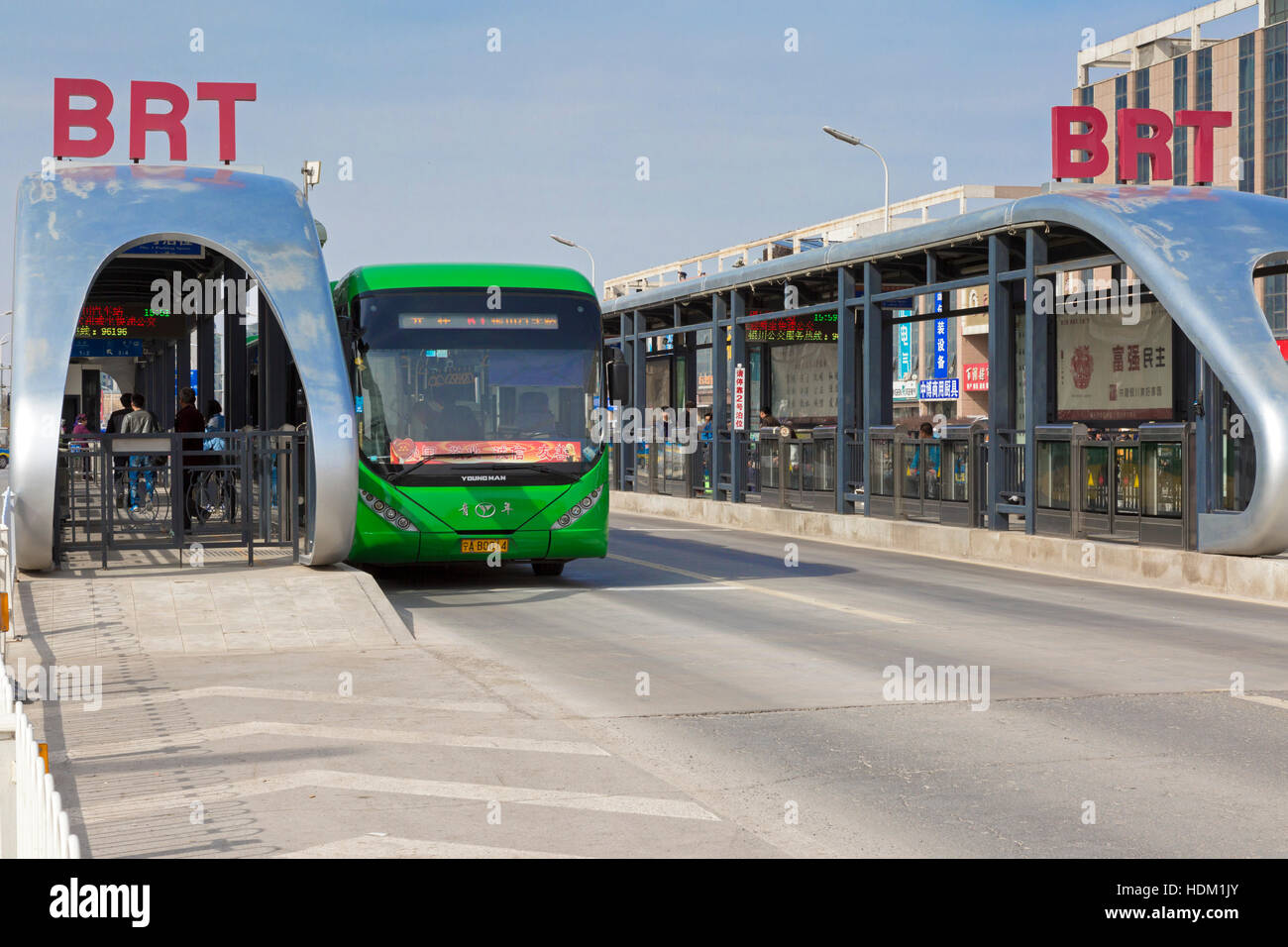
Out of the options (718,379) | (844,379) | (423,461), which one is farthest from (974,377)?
(423,461)

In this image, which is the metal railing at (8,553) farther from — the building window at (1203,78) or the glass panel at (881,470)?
the building window at (1203,78)

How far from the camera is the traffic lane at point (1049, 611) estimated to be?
10617 mm

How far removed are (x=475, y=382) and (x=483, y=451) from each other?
2.30ft

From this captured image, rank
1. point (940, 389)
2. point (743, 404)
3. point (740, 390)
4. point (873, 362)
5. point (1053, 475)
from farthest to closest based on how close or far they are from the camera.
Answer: point (940, 389), point (743, 404), point (740, 390), point (873, 362), point (1053, 475)

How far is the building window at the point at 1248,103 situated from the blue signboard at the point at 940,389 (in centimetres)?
2812

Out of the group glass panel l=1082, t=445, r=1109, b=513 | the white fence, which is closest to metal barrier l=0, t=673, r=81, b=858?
the white fence

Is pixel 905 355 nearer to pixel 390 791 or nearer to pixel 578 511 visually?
pixel 578 511

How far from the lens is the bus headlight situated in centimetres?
1572

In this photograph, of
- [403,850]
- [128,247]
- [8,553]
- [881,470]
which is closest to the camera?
[403,850]

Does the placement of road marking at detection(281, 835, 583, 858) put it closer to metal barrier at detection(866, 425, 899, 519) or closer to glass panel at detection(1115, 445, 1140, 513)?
glass panel at detection(1115, 445, 1140, 513)

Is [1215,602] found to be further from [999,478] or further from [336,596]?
[336,596]

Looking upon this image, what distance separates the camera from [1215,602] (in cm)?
1477

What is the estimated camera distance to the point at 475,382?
15609mm

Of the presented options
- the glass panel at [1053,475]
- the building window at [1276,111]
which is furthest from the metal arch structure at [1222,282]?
the building window at [1276,111]
